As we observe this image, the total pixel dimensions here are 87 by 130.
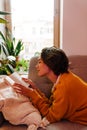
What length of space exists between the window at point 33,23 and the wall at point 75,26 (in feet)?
1.53

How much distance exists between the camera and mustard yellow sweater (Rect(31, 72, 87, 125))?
1.48 metres

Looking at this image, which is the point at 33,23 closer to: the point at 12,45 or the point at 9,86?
the point at 12,45

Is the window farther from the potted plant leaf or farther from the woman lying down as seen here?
the woman lying down

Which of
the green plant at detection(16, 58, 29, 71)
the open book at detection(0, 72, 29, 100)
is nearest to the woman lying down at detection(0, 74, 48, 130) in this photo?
the open book at detection(0, 72, 29, 100)

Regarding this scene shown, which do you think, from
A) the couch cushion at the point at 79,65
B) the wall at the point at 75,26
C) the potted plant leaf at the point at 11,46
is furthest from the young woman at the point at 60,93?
the potted plant leaf at the point at 11,46

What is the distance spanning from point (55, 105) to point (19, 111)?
0.24 m

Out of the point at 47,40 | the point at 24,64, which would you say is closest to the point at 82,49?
the point at 47,40

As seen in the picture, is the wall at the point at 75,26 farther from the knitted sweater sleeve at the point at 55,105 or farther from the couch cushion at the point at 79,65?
the knitted sweater sleeve at the point at 55,105

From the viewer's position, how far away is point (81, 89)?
1548mm

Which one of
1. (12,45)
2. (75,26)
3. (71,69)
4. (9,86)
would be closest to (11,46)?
(12,45)

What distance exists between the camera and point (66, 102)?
148 centimetres

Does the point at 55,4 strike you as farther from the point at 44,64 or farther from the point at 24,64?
the point at 44,64

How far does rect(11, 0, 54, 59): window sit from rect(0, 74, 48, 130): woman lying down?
1.64m

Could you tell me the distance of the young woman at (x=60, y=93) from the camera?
1485 millimetres
